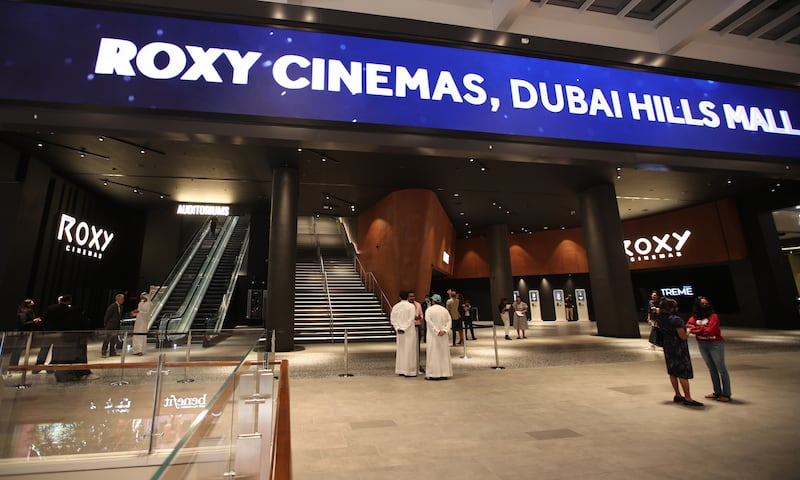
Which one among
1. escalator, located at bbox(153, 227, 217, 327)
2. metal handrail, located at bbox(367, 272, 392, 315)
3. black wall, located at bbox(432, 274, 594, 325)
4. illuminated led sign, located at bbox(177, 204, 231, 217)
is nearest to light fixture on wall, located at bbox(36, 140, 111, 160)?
escalator, located at bbox(153, 227, 217, 327)

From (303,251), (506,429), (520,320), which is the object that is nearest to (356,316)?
(520,320)

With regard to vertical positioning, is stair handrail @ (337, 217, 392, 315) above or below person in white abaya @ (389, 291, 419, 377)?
above

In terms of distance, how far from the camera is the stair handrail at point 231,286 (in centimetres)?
1227

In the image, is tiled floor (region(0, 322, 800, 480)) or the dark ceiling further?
the dark ceiling

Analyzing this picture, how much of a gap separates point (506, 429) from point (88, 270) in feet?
52.4

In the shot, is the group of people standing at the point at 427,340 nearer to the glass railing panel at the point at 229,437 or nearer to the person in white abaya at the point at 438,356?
the person in white abaya at the point at 438,356

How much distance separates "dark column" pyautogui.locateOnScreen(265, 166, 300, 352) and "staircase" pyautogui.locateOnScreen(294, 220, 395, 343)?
Result: 1.79 m

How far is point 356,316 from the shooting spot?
1352cm

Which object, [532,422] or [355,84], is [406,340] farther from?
[355,84]

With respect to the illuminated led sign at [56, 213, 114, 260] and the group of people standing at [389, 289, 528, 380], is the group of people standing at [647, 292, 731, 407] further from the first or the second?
the illuminated led sign at [56, 213, 114, 260]

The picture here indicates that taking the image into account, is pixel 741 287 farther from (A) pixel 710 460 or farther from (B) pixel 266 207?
(B) pixel 266 207

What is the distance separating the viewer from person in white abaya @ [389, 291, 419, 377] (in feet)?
21.4

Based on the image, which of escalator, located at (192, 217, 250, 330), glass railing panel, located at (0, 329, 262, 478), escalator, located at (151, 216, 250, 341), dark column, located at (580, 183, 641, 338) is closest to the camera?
glass railing panel, located at (0, 329, 262, 478)

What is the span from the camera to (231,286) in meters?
14.5
